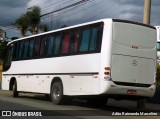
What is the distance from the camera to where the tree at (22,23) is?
2003 inches

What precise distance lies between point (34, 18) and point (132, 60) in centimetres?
3528

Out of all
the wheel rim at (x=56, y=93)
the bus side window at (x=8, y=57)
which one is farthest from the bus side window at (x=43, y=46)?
the bus side window at (x=8, y=57)

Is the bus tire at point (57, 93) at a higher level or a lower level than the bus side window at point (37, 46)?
lower

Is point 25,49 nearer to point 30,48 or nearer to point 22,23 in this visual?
point 30,48

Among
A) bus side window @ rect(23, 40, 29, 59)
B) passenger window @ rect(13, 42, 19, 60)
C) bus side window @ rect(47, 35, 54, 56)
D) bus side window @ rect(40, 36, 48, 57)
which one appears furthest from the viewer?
passenger window @ rect(13, 42, 19, 60)

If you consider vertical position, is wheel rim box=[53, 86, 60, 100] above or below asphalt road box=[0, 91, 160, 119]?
above

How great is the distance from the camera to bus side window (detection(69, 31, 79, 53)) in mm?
17016

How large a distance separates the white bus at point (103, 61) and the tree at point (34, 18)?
101 feet

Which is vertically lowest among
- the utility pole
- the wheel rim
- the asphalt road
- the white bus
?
the asphalt road

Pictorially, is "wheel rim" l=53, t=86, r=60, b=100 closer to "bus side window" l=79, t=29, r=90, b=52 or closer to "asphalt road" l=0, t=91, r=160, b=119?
"asphalt road" l=0, t=91, r=160, b=119

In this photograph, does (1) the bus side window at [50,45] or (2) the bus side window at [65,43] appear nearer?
(2) the bus side window at [65,43]

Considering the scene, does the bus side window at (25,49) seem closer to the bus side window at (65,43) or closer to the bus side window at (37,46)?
the bus side window at (37,46)

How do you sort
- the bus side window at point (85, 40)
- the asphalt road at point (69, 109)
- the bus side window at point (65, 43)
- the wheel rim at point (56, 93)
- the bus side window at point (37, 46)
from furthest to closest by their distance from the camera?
the bus side window at point (37, 46) → the wheel rim at point (56, 93) → the bus side window at point (65, 43) → the bus side window at point (85, 40) → the asphalt road at point (69, 109)

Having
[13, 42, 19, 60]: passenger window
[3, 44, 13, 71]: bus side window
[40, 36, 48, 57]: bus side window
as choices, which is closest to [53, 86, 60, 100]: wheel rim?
[40, 36, 48, 57]: bus side window
